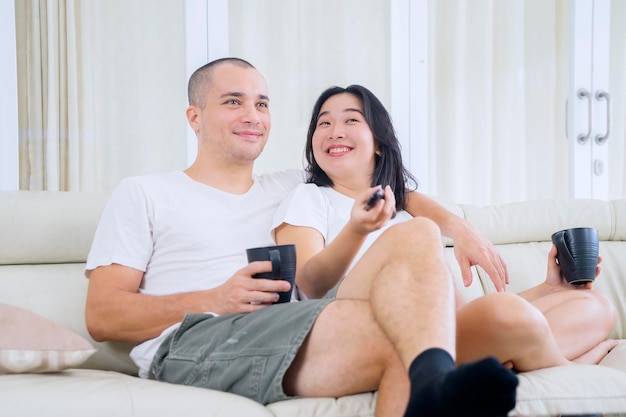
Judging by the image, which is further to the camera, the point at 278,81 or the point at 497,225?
the point at 278,81

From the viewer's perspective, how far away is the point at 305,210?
194 centimetres

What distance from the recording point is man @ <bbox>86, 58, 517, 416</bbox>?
1.22 m

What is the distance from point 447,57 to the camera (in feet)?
12.4

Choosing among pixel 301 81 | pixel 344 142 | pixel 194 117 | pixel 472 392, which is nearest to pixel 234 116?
pixel 194 117

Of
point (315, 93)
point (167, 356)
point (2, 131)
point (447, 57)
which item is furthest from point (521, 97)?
point (167, 356)

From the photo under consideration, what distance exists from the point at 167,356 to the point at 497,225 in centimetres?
148

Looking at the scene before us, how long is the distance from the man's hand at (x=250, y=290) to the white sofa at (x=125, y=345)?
21 centimetres

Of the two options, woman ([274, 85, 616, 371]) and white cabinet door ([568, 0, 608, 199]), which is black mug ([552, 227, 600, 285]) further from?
white cabinet door ([568, 0, 608, 199])

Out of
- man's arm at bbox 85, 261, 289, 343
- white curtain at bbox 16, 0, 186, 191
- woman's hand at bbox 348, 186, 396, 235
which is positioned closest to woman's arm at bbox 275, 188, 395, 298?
woman's hand at bbox 348, 186, 396, 235

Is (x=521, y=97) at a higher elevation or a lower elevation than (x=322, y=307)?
higher

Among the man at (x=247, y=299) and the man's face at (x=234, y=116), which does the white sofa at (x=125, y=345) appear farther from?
the man's face at (x=234, y=116)

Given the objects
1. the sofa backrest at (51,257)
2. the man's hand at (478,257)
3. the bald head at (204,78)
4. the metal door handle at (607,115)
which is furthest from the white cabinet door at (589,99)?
the sofa backrest at (51,257)

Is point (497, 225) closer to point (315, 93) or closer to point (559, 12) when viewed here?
point (315, 93)

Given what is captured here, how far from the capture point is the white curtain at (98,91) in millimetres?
2877
